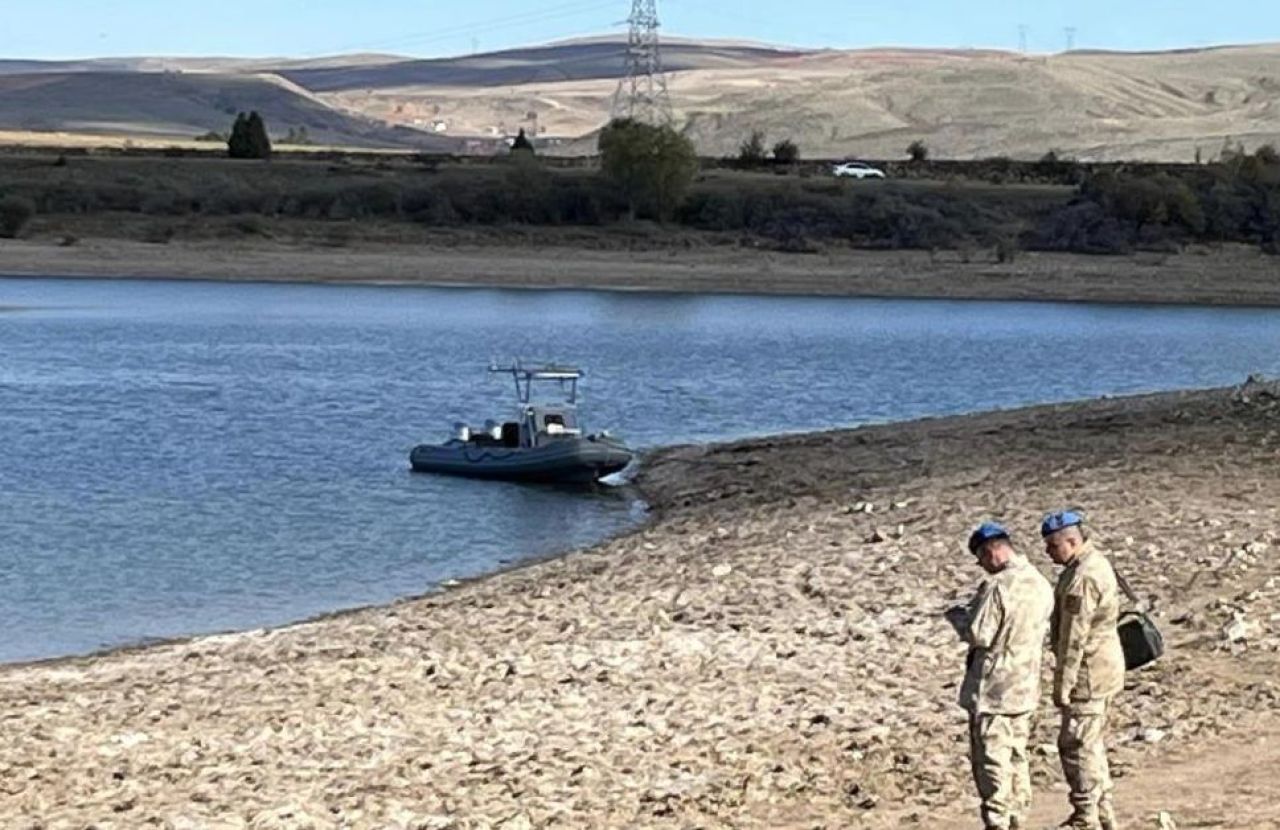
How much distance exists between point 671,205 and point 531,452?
147 feet

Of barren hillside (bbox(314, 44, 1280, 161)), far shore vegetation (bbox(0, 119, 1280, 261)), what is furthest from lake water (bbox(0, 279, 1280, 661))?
barren hillside (bbox(314, 44, 1280, 161))

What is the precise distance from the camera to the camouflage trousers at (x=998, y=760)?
863 cm

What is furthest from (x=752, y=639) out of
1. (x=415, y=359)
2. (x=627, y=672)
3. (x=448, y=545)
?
(x=415, y=359)

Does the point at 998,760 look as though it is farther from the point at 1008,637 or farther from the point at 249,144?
the point at 249,144

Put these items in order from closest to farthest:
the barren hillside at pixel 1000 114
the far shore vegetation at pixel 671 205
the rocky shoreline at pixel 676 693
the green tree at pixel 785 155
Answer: the rocky shoreline at pixel 676 693
the far shore vegetation at pixel 671 205
the green tree at pixel 785 155
the barren hillside at pixel 1000 114

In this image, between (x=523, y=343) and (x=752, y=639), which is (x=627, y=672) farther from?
(x=523, y=343)

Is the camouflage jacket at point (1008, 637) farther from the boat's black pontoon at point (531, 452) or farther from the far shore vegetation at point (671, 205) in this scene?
the far shore vegetation at point (671, 205)

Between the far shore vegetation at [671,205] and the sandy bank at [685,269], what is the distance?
1710mm

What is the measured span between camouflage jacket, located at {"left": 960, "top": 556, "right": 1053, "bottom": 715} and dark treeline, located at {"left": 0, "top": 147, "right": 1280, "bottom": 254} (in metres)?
58.1

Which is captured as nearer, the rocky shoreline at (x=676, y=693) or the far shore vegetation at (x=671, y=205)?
the rocky shoreline at (x=676, y=693)

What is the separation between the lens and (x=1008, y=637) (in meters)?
8.56

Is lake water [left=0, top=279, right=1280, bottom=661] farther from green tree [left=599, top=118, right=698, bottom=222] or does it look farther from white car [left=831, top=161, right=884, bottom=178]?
white car [left=831, top=161, right=884, bottom=178]

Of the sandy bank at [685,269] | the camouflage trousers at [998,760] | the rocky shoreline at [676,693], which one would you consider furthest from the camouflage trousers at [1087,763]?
the sandy bank at [685,269]

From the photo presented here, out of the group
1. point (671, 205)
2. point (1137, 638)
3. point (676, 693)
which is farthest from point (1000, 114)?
point (1137, 638)
